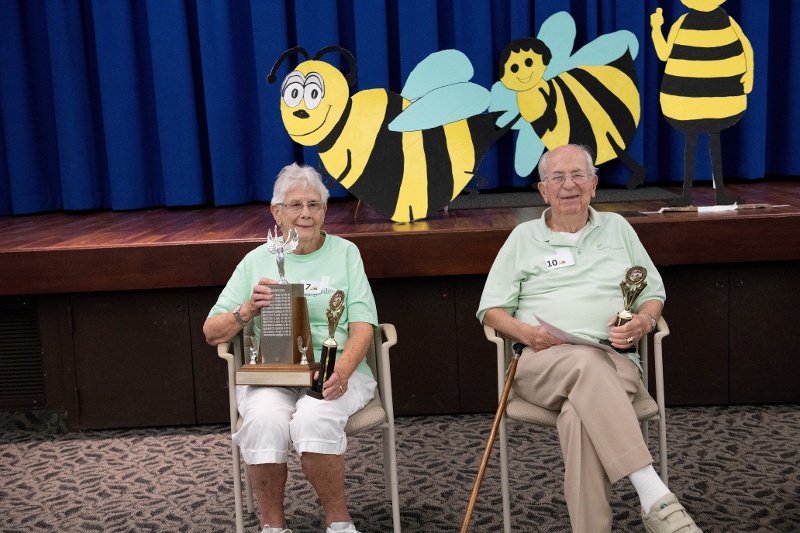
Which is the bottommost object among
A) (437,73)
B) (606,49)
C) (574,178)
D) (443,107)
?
(574,178)

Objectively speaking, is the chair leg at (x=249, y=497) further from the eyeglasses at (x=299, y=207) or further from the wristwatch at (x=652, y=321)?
the wristwatch at (x=652, y=321)

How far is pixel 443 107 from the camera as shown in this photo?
379cm

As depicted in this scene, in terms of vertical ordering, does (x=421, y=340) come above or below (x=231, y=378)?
below

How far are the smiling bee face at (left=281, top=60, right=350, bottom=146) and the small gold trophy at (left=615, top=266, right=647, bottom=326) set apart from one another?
Result: 1741mm

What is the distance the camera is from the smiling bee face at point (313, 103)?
3.72 meters

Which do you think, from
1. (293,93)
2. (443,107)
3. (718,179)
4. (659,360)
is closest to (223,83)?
(293,93)

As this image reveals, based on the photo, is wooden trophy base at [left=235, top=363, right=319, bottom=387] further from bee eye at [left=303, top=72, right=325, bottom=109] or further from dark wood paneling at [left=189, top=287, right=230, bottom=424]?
bee eye at [left=303, top=72, right=325, bottom=109]

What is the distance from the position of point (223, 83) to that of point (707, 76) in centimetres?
250

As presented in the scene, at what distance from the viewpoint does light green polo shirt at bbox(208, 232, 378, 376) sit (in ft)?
8.20

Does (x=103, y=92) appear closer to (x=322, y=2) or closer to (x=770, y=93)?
(x=322, y=2)

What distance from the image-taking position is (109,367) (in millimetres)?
3428

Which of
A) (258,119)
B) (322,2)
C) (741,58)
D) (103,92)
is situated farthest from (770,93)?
(103,92)

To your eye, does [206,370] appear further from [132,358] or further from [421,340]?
[421,340]

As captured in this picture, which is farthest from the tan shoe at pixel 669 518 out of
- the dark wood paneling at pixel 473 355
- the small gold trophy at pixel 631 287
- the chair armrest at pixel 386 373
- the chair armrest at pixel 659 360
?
the dark wood paneling at pixel 473 355
